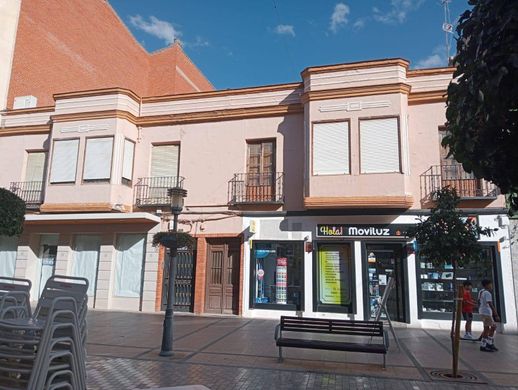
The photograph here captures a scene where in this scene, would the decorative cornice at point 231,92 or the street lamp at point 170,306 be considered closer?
the street lamp at point 170,306

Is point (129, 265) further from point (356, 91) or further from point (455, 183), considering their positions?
point (455, 183)

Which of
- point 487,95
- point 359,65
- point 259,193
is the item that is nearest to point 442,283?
point 259,193

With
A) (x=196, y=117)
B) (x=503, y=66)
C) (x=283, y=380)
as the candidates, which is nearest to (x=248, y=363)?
(x=283, y=380)

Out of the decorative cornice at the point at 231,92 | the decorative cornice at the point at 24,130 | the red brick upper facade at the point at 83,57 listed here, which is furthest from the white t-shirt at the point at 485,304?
the red brick upper facade at the point at 83,57

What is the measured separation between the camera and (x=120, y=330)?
11.0m

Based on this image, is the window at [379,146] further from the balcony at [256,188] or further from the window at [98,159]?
the window at [98,159]

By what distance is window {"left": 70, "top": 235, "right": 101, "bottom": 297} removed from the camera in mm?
16078

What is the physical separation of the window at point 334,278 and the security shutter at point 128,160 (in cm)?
786

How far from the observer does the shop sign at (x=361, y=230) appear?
13.3 metres

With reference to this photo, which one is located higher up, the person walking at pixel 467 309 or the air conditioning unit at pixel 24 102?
the air conditioning unit at pixel 24 102

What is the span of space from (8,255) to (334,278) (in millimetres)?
13227

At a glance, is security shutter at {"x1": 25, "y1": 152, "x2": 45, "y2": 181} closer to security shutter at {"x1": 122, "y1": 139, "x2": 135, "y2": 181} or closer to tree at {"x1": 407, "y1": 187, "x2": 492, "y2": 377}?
security shutter at {"x1": 122, "y1": 139, "x2": 135, "y2": 181}

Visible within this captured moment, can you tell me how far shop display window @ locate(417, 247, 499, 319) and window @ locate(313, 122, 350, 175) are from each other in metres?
3.98

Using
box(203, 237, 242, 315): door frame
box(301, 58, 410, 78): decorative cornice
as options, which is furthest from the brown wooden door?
box(301, 58, 410, 78): decorative cornice
